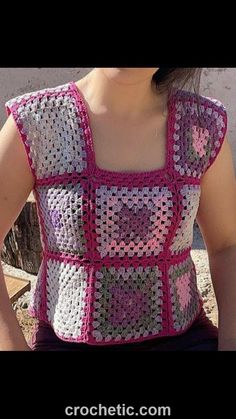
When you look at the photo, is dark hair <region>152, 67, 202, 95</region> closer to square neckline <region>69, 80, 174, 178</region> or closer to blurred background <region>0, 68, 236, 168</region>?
square neckline <region>69, 80, 174, 178</region>

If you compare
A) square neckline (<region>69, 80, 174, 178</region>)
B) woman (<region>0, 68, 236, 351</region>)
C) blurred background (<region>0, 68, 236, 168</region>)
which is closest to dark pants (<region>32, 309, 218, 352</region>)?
woman (<region>0, 68, 236, 351</region>)

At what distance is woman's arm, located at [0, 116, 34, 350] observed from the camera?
0.95m

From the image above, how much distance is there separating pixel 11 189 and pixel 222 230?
40cm

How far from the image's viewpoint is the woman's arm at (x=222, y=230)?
3.42 feet

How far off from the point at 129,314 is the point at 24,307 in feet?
3.38

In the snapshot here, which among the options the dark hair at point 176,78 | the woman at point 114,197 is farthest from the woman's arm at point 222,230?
the dark hair at point 176,78

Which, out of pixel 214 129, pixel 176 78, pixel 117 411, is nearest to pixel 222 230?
pixel 214 129

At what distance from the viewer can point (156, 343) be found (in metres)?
1.00

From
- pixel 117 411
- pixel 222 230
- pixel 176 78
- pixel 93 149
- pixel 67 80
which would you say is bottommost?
pixel 117 411

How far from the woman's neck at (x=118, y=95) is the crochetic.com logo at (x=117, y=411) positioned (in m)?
0.48

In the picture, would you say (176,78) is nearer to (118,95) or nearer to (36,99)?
(118,95)

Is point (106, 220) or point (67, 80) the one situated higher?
point (67, 80)
